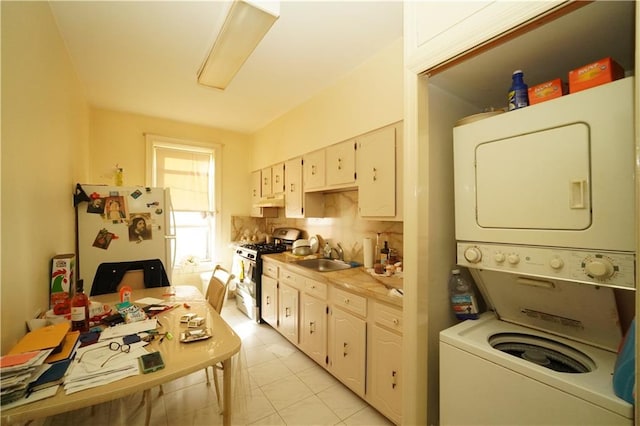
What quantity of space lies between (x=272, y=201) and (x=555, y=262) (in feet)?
10.4

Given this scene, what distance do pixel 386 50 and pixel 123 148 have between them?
3.52 metres

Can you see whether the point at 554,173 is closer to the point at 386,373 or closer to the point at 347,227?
the point at 386,373

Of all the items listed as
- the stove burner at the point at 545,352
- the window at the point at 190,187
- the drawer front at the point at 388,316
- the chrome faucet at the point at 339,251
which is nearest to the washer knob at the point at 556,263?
the stove burner at the point at 545,352

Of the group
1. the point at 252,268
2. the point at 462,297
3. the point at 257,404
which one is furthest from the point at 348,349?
the point at 252,268

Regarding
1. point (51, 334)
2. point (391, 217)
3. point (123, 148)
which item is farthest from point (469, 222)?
point (123, 148)

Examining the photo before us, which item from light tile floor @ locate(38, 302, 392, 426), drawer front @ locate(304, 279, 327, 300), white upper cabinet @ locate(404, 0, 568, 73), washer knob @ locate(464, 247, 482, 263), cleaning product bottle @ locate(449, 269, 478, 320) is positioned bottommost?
light tile floor @ locate(38, 302, 392, 426)

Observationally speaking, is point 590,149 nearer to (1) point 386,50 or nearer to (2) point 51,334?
(1) point 386,50

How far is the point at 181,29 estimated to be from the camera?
1.89m

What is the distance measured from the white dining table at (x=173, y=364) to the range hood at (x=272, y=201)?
183 centimetres

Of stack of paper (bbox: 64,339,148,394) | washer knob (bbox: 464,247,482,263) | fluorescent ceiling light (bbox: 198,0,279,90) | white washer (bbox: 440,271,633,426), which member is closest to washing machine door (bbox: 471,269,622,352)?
white washer (bbox: 440,271,633,426)

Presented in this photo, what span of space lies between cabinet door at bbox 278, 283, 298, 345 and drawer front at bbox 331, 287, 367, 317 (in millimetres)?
614

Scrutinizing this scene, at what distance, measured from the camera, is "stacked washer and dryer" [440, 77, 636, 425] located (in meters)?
0.74

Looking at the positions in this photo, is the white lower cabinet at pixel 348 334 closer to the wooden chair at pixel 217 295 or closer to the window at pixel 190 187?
the wooden chair at pixel 217 295

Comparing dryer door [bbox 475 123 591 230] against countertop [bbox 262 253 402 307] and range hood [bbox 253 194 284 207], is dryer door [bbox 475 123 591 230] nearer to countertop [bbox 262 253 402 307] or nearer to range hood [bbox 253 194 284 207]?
countertop [bbox 262 253 402 307]
